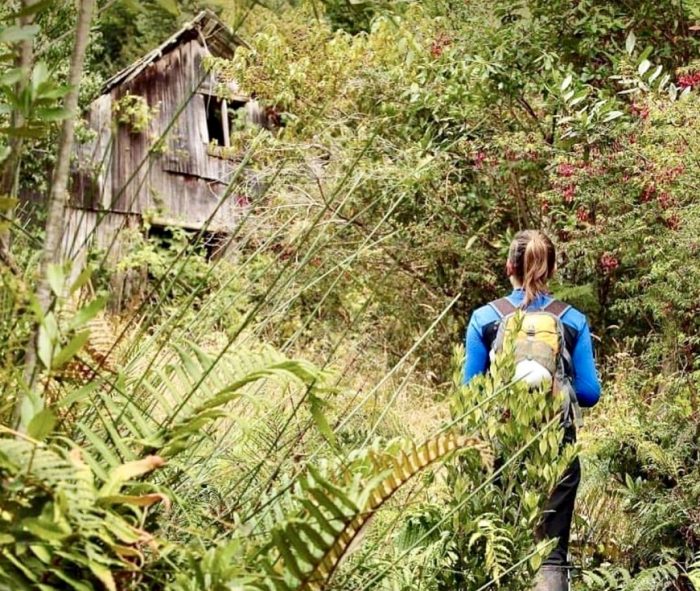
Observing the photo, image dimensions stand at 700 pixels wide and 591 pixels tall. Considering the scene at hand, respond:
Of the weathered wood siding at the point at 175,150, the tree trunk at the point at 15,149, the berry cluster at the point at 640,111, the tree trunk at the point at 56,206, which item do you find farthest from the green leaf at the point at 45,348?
the weathered wood siding at the point at 175,150

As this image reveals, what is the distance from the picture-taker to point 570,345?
4.65 metres

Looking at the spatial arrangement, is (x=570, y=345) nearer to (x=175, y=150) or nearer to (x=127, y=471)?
(x=127, y=471)

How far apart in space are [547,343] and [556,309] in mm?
220

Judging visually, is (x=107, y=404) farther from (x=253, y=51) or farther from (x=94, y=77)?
(x=94, y=77)

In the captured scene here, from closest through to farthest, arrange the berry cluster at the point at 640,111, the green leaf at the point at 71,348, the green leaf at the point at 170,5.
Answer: the green leaf at the point at 71,348 → the green leaf at the point at 170,5 → the berry cluster at the point at 640,111

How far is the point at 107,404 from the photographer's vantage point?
171cm

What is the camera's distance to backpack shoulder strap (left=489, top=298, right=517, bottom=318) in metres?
4.62

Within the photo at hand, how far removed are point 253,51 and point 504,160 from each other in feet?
12.8

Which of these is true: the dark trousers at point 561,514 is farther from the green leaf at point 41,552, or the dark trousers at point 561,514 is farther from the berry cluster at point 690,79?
the berry cluster at point 690,79

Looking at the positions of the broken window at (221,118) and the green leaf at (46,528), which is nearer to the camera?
the green leaf at (46,528)

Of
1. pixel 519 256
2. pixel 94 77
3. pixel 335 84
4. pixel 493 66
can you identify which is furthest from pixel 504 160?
pixel 94 77

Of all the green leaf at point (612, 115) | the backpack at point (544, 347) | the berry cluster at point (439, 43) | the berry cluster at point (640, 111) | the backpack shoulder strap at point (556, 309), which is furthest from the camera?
the berry cluster at point (439, 43)

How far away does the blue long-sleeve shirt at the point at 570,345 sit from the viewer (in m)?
4.63

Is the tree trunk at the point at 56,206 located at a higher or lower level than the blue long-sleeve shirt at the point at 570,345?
higher
